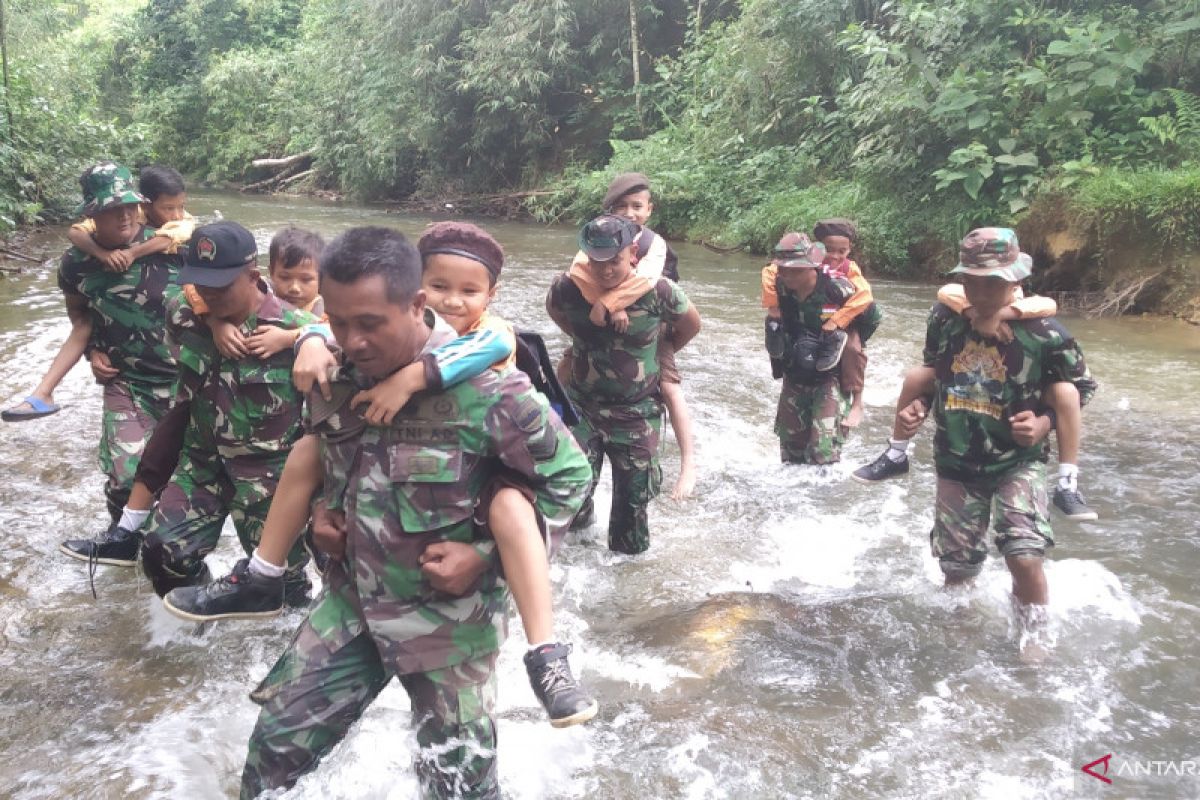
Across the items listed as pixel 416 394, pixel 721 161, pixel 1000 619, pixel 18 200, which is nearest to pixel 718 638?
pixel 1000 619

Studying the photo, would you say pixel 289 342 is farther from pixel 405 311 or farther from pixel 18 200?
pixel 18 200

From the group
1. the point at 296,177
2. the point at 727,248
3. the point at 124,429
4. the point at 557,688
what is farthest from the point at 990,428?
the point at 296,177

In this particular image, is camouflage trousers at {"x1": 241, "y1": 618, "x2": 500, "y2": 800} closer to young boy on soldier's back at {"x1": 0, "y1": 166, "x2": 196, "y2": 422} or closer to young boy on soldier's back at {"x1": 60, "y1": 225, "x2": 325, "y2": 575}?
young boy on soldier's back at {"x1": 60, "y1": 225, "x2": 325, "y2": 575}

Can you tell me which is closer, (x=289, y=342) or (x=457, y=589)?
(x=457, y=589)

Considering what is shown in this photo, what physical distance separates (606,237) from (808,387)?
8.27 ft

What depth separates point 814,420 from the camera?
6492 mm

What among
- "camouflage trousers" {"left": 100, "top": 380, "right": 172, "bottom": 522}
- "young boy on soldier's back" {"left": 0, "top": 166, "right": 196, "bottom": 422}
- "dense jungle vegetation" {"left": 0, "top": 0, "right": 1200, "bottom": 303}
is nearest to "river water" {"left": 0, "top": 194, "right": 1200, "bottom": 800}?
"camouflage trousers" {"left": 100, "top": 380, "right": 172, "bottom": 522}

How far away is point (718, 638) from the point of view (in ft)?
14.8

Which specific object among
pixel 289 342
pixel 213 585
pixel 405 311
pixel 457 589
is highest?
pixel 405 311

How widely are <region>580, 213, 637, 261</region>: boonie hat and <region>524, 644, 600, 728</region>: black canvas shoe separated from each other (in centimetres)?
248

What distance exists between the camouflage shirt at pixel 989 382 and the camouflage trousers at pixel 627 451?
1.42 metres

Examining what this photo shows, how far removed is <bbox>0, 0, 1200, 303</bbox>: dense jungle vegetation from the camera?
12.2m

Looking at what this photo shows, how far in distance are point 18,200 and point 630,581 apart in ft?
46.4

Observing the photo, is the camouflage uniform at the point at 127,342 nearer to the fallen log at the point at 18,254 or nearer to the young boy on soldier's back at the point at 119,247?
the young boy on soldier's back at the point at 119,247
